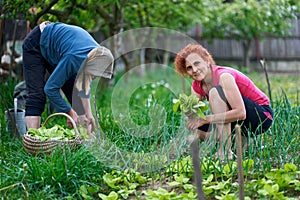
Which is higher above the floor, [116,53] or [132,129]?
[116,53]

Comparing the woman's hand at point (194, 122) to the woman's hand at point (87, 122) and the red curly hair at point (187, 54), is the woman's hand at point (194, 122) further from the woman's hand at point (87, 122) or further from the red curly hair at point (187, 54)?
the woman's hand at point (87, 122)

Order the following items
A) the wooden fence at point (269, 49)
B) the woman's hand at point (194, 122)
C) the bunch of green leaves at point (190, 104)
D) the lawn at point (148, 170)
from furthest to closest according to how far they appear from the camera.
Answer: the wooden fence at point (269, 49) < the woman's hand at point (194, 122) < the bunch of green leaves at point (190, 104) < the lawn at point (148, 170)

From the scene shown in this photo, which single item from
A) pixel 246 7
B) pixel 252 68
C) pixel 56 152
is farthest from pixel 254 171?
pixel 252 68

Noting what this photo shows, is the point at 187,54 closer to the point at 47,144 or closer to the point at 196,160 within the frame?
the point at 47,144

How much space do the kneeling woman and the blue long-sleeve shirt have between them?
763 millimetres

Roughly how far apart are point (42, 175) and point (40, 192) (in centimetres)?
18

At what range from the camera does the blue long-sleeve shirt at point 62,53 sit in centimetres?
420

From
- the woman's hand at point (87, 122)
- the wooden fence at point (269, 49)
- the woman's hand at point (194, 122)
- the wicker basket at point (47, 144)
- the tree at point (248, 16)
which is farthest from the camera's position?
the wooden fence at point (269, 49)

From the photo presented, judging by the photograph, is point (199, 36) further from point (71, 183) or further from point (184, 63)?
point (71, 183)

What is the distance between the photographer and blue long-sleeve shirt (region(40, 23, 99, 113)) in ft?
13.8

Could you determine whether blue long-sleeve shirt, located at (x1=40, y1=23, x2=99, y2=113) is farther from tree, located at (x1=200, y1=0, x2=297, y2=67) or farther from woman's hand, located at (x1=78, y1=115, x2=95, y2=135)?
tree, located at (x1=200, y1=0, x2=297, y2=67)

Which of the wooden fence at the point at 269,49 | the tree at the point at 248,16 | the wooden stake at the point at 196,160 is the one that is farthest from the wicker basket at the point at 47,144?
the wooden fence at the point at 269,49

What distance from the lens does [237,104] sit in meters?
3.98

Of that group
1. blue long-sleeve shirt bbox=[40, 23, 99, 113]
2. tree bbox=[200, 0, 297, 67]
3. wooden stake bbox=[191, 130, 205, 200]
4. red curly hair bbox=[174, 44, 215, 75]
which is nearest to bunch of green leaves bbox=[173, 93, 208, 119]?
red curly hair bbox=[174, 44, 215, 75]
